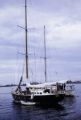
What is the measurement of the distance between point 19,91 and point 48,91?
388 inches

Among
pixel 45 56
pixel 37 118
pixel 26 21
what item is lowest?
pixel 37 118

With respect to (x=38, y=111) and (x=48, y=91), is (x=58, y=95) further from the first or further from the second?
(x=38, y=111)

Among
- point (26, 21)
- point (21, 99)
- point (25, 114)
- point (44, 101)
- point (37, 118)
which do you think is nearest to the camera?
point (37, 118)

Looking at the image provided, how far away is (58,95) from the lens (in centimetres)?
7969

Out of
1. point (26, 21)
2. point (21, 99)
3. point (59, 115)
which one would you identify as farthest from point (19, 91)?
point (59, 115)

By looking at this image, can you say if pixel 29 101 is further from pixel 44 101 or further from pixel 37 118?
pixel 37 118

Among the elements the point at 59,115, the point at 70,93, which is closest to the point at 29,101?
the point at 59,115

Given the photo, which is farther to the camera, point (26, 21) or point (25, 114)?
point (26, 21)

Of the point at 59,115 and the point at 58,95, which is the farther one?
the point at 58,95

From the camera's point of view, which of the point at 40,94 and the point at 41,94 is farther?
the point at 40,94

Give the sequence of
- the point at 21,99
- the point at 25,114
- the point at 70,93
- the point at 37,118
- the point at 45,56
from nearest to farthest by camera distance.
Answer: the point at 37,118, the point at 25,114, the point at 21,99, the point at 45,56, the point at 70,93

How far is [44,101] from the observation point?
79250mm

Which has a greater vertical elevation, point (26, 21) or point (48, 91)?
point (26, 21)

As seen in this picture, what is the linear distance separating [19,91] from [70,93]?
99.0ft
